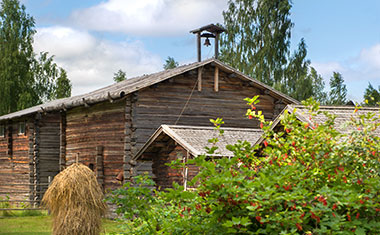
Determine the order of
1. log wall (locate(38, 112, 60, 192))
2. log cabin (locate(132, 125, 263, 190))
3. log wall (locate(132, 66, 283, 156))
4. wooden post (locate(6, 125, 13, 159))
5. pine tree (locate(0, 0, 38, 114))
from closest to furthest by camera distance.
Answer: log cabin (locate(132, 125, 263, 190)), log wall (locate(132, 66, 283, 156)), log wall (locate(38, 112, 60, 192)), wooden post (locate(6, 125, 13, 159)), pine tree (locate(0, 0, 38, 114))

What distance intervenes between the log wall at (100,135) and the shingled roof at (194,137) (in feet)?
5.78

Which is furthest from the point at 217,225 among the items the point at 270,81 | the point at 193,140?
the point at 270,81

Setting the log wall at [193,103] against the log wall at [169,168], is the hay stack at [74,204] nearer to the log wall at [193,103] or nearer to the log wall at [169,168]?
the log wall at [169,168]

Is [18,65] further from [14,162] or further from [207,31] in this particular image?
[207,31]

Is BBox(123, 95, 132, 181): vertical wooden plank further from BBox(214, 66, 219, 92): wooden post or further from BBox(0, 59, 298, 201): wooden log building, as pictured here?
BBox(214, 66, 219, 92): wooden post

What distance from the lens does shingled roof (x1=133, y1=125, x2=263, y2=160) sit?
15.7 m

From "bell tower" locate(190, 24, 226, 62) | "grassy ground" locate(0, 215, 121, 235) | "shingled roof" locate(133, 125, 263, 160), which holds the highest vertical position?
"bell tower" locate(190, 24, 226, 62)

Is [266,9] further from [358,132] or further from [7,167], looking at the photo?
[358,132]

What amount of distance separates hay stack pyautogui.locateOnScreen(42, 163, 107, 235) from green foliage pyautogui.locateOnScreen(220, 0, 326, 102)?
26664 mm

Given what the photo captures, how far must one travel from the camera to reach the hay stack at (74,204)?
33.2 feet

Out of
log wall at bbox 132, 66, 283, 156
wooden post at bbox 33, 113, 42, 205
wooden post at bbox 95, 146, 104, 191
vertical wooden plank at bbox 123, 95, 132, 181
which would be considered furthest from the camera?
wooden post at bbox 33, 113, 42, 205

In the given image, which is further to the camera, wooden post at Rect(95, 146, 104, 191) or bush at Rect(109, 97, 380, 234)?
wooden post at Rect(95, 146, 104, 191)

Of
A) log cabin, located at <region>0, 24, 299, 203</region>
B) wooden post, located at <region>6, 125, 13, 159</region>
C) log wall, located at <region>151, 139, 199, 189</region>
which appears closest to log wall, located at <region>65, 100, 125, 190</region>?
log cabin, located at <region>0, 24, 299, 203</region>

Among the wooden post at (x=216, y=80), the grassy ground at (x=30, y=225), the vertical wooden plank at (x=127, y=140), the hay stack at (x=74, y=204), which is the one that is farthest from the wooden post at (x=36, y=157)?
the hay stack at (x=74, y=204)
